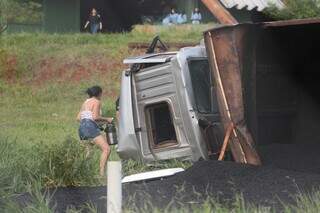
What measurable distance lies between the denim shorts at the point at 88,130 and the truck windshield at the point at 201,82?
7.51ft

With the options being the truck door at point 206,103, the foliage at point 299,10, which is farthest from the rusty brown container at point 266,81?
the foliage at point 299,10

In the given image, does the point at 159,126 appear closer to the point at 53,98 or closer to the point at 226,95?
the point at 226,95

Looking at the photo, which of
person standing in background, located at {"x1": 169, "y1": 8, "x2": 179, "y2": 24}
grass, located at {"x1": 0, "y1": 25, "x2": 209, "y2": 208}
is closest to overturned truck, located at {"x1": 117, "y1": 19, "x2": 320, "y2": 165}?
grass, located at {"x1": 0, "y1": 25, "x2": 209, "y2": 208}

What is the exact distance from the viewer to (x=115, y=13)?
100 ft

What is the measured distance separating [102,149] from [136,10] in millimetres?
18295

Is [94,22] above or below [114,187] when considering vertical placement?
above

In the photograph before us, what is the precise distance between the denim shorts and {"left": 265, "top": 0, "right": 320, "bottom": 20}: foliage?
11839 mm

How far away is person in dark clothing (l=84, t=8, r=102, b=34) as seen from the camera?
28.2 metres

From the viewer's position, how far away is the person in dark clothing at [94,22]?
28.2 m

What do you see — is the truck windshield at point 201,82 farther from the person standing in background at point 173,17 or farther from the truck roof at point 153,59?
the person standing in background at point 173,17

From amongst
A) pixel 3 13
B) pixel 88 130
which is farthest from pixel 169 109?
pixel 3 13

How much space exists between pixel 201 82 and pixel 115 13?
20.7 metres

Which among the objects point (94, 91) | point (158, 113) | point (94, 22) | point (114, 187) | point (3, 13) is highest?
point (3, 13)

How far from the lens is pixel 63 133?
1638cm
